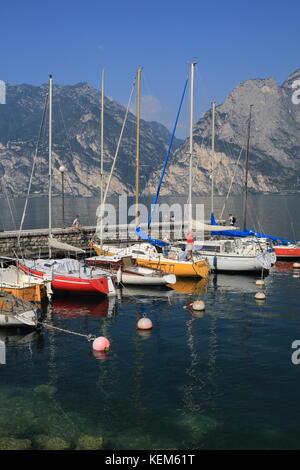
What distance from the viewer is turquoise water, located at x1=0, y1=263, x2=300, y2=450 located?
48.0 feet

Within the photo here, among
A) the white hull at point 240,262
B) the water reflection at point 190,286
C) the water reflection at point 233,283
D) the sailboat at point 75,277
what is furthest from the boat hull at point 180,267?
the sailboat at point 75,277

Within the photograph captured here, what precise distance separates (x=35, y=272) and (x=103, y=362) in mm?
14481

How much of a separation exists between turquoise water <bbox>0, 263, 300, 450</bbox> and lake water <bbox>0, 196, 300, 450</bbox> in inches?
1.8

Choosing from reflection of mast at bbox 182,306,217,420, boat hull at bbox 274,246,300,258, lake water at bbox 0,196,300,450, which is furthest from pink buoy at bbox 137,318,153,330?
boat hull at bbox 274,246,300,258

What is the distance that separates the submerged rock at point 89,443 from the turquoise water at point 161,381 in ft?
0.77

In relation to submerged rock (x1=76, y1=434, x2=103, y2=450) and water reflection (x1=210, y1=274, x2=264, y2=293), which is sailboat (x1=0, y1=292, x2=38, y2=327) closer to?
submerged rock (x1=76, y1=434, x2=103, y2=450)

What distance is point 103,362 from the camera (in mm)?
20438

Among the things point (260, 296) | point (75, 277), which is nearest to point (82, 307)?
point (75, 277)

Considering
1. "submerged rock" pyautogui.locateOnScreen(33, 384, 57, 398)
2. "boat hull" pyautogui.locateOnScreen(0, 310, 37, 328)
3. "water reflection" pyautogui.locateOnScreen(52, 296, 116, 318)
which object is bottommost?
"submerged rock" pyautogui.locateOnScreen(33, 384, 57, 398)

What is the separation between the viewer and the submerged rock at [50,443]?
13.7 meters

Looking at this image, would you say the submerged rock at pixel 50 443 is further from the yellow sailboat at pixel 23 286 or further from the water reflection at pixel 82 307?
the yellow sailboat at pixel 23 286

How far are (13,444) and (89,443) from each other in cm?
240

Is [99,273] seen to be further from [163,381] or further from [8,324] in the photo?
[163,381]

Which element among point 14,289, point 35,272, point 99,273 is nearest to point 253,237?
point 99,273
